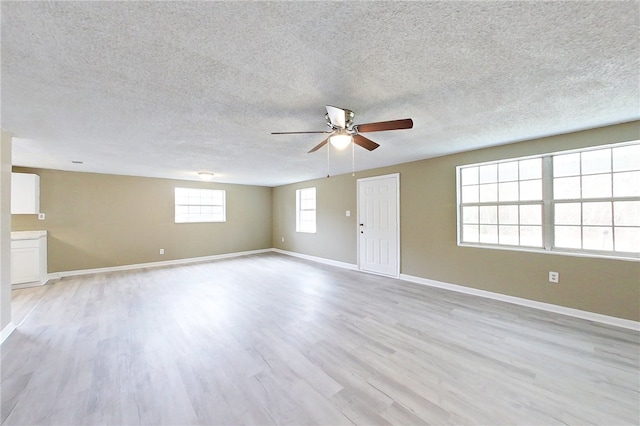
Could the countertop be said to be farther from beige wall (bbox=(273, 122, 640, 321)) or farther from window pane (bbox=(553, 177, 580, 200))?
window pane (bbox=(553, 177, 580, 200))

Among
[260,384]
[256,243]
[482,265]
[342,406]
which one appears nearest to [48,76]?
[260,384]

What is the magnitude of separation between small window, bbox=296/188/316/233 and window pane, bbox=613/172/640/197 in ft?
17.8

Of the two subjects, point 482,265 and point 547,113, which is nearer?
point 547,113

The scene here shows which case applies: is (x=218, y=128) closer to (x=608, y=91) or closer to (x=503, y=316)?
(x=608, y=91)

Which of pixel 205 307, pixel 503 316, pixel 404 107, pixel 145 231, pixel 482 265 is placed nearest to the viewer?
pixel 404 107

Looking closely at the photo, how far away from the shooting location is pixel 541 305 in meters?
3.16

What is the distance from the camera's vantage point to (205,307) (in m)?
3.32

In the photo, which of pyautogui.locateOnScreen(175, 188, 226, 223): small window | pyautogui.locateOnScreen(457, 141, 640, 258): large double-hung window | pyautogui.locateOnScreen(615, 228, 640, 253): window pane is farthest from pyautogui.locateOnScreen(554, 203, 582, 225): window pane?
pyautogui.locateOnScreen(175, 188, 226, 223): small window

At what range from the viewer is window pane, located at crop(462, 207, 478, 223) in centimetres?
396

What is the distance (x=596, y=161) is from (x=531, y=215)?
91 cm

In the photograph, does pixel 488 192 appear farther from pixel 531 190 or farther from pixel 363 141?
pixel 363 141

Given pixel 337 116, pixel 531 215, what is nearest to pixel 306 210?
pixel 531 215

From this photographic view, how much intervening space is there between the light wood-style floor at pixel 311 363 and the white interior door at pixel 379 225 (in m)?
1.31

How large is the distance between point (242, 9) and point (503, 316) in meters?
3.99
